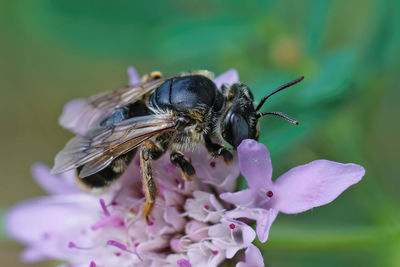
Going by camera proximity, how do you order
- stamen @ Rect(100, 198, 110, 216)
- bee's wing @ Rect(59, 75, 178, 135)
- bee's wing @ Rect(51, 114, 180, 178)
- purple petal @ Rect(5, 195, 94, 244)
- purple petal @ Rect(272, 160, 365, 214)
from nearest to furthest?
purple petal @ Rect(272, 160, 365, 214) → bee's wing @ Rect(51, 114, 180, 178) → stamen @ Rect(100, 198, 110, 216) → bee's wing @ Rect(59, 75, 178, 135) → purple petal @ Rect(5, 195, 94, 244)

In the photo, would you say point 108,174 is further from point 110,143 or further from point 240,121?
point 240,121

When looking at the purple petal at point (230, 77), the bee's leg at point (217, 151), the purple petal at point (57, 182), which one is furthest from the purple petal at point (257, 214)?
the purple petal at point (57, 182)

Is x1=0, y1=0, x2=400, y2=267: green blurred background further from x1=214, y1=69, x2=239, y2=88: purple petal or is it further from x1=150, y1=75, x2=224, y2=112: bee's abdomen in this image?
x1=150, y1=75, x2=224, y2=112: bee's abdomen

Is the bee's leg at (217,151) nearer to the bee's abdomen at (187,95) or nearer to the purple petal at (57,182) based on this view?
the bee's abdomen at (187,95)

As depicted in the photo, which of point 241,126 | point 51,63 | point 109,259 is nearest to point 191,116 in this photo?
point 241,126

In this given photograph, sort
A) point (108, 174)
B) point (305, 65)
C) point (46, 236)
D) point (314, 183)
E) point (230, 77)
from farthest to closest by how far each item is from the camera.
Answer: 1. point (305, 65)
2. point (46, 236)
3. point (230, 77)
4. point (108, 174)
5. point (314, 183)

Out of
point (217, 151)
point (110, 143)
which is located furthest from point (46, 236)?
point (217, 151)

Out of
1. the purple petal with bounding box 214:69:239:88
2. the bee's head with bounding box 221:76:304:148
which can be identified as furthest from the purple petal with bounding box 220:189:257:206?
the purple petal with bounding box 214:69:239:88
